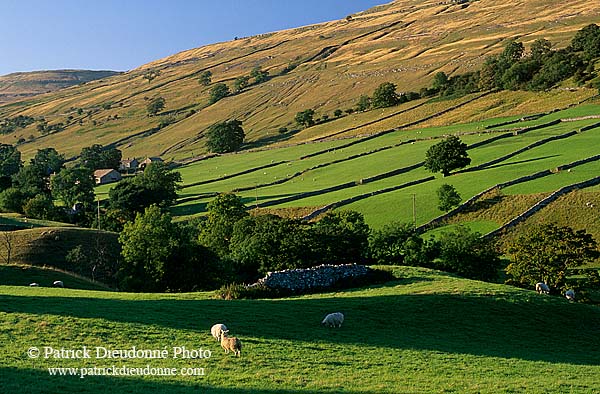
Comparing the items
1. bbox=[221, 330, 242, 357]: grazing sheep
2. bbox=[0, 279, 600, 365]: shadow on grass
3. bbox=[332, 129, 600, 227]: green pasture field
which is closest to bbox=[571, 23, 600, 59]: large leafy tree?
bbox=[332, 129, 600, 227]: green pasture field

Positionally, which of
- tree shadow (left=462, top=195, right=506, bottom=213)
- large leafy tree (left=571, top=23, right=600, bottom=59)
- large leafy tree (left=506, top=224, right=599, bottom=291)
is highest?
large leafy tree (left=571, top=23, right=600, bottom=59)

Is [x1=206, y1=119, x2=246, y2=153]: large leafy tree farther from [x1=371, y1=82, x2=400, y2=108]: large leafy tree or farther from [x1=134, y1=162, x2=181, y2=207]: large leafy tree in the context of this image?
[x1=134, y1=162, x2=181, y2=207]: large leafy tree

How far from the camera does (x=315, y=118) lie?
181250mm

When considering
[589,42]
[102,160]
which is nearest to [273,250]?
[102,160]

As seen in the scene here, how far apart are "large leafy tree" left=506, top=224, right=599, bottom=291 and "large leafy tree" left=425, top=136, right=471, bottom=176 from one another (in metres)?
39.7

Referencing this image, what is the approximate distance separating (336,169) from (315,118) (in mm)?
76516

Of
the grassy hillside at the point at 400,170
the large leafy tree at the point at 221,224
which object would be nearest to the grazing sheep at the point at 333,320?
the large leafy tree at the point at 221,224

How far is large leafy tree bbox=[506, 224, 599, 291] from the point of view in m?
47.7

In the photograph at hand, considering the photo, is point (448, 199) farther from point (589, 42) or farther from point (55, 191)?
point (589, 42)

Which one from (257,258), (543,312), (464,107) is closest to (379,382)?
(543,312)

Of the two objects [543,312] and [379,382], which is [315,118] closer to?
[543,312]

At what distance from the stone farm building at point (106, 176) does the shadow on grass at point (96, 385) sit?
142060 millimetres

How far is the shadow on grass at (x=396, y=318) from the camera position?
23.0 meters

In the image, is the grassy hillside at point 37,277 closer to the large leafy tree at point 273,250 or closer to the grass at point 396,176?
the large leafy tree at point 273,250
